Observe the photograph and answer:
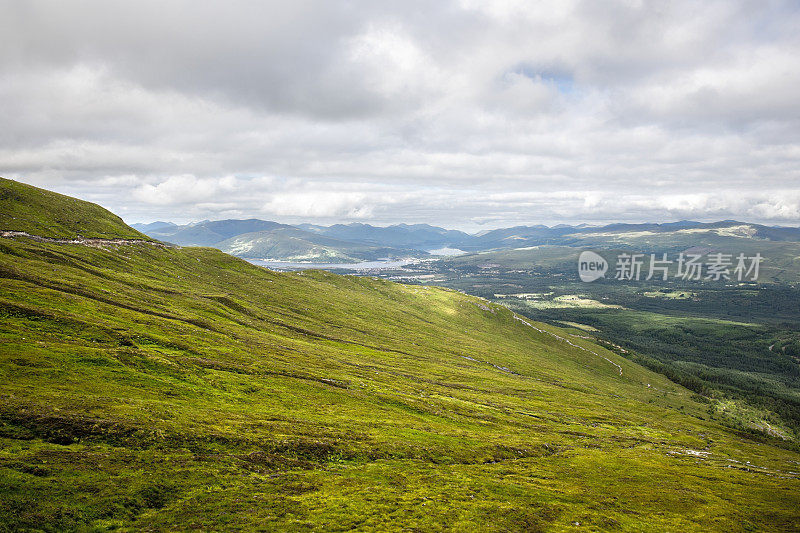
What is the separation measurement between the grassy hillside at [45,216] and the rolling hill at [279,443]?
55455 millimetres

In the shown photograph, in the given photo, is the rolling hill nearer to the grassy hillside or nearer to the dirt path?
the dirt path

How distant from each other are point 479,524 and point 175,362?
5441 centimetres

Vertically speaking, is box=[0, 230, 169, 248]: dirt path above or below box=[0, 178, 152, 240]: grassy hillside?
below

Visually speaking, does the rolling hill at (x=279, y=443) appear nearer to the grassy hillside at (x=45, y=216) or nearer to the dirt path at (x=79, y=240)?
the dirt path at (x=79, y=240)

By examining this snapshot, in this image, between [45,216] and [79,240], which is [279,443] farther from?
[45,216]

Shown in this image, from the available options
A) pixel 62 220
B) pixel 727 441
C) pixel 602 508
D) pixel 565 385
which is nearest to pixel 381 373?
pixel 602 508

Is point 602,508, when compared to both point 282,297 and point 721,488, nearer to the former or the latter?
point 721,488

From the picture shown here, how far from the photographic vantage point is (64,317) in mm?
63781

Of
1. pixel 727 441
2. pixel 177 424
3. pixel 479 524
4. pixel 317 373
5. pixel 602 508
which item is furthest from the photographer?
pixel 727 441

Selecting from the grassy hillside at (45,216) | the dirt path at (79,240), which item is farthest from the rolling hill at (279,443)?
the grassy hillside at (45,216)

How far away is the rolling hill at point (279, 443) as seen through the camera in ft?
103

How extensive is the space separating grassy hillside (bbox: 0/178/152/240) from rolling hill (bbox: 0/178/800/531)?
55.5 meters

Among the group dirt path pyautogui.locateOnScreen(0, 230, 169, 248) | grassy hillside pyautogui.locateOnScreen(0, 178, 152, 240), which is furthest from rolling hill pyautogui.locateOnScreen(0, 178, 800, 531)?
grassy hillside pyautogui.locateOnScreen(0, 178, 152, 240)

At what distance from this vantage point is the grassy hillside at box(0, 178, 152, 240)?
15335cm
